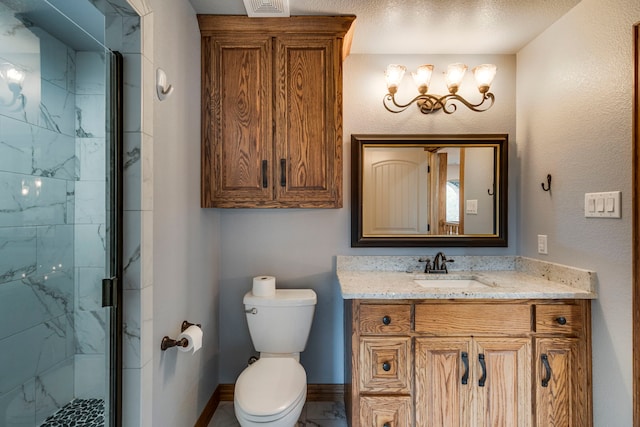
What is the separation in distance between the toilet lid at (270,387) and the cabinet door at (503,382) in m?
0.87

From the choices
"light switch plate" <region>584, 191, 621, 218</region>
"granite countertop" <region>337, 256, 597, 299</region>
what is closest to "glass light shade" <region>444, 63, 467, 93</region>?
"light switch plate" <region>584, 191, 621, 218</region>

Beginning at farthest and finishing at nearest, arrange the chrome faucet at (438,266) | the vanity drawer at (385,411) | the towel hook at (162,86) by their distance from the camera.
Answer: the chrome faucet at (438,266), the vanity drawer at (385,411), the towel hook at (162,86)

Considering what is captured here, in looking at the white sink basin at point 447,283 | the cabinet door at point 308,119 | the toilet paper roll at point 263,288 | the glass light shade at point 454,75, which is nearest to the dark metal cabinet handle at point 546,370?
the white sink basin at point 447,283

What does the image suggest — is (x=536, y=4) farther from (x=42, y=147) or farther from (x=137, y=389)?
(x=137, y=389)

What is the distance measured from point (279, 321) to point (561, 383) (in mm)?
1442

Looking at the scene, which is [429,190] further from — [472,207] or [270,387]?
[270,387]

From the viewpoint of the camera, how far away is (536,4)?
71.4 inches

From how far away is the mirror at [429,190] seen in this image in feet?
7.64

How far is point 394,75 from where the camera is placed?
2191 millimetres

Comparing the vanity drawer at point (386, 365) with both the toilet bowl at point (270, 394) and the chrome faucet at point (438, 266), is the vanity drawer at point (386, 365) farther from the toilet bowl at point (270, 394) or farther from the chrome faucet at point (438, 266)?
the chrome faucet at point (438, 266)

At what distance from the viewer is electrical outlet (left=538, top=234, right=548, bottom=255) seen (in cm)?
209

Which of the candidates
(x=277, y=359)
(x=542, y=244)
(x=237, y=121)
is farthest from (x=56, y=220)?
(x=542, y=244)

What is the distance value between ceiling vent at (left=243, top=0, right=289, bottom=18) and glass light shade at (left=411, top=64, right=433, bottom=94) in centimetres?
85

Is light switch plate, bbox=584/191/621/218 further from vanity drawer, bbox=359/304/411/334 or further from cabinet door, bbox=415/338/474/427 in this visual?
vanity drawer, bbox=359/304/411/334
